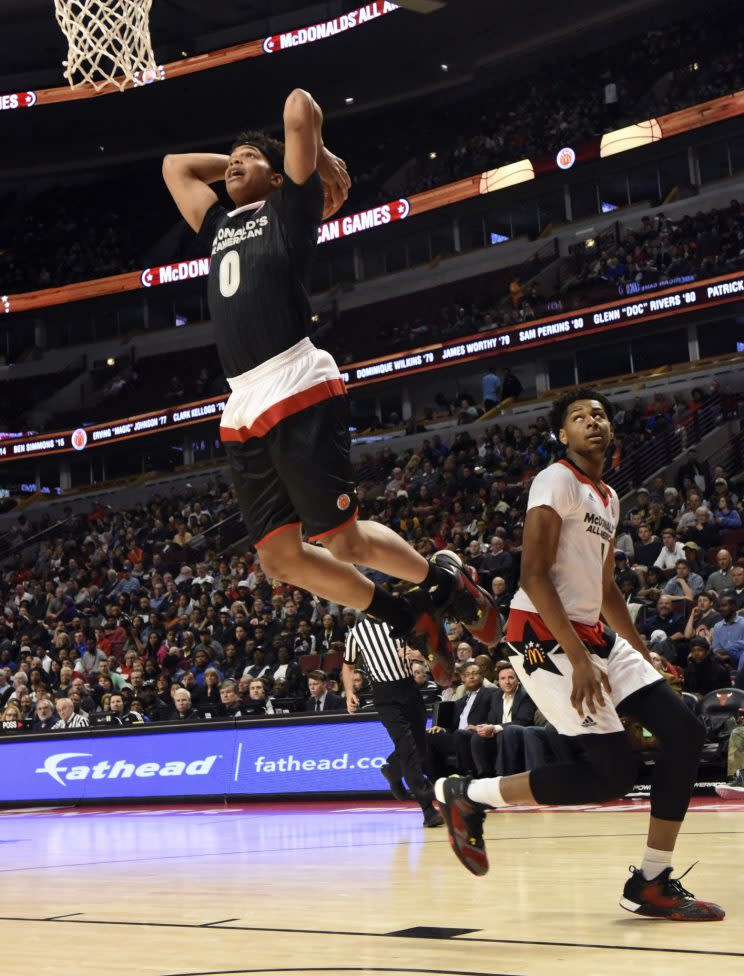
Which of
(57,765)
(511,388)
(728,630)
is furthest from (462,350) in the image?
(728,630)

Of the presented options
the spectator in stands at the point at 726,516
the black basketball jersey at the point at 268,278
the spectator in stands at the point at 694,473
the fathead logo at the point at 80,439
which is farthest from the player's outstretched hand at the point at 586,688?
the fathead logo at the point at 80,439

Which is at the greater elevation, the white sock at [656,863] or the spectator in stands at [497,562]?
the spectator in stands at [497,562]

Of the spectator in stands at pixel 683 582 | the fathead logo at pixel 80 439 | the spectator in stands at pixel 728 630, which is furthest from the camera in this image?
the fathead logo at pixel 80 439

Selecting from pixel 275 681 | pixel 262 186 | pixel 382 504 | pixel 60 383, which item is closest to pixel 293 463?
pixel 262 186

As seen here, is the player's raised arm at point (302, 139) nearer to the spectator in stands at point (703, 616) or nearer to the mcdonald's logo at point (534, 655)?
the mcdonald's logo at point (534, 655)

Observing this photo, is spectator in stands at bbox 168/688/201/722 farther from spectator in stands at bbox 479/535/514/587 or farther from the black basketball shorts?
the black basketball shorts

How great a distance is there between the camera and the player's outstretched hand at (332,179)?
527 centimetres

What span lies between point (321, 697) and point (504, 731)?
270cm

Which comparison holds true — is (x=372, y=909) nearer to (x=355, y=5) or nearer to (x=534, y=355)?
(x=534, y=355)

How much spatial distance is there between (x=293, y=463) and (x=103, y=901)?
2565mm

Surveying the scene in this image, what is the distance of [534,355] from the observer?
29.9 meters

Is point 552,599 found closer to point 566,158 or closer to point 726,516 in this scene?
point 726,516

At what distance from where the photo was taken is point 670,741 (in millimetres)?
4547

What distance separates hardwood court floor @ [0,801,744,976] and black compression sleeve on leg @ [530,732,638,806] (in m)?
0.47
